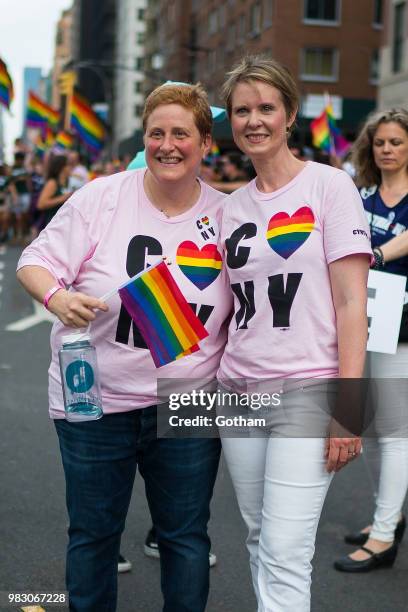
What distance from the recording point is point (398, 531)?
4316 mm

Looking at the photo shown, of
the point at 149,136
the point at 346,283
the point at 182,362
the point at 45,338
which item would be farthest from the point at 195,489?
the point at 45,338

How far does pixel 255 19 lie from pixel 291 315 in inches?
1895

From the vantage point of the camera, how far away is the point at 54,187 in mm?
13695

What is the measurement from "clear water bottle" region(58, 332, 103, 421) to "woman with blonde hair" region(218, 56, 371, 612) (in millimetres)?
416

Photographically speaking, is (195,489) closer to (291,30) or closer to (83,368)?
(83,368)

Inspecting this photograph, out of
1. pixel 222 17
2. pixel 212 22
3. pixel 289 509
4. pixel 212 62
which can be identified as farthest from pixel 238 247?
pixel 212 22

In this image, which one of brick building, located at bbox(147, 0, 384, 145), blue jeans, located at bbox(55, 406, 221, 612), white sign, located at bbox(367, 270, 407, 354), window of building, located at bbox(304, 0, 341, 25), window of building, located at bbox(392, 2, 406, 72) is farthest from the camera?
window of building, located at bbox(304, 0, 341, 25)

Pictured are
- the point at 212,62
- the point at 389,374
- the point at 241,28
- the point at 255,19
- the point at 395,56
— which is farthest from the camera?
the point at 212,62

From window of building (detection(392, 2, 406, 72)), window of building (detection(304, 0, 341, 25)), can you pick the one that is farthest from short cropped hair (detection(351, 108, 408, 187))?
window of building (detection(304, 0, 341, 25))

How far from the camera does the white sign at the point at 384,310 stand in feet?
12.4

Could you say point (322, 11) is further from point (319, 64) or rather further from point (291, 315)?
point (291, 315)

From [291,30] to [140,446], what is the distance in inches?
1716

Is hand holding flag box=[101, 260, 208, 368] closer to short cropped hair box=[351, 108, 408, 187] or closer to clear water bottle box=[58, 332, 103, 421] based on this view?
clear water bottle box=[58, 332, 103, 421]

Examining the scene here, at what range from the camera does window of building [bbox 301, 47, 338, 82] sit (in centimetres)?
4478
